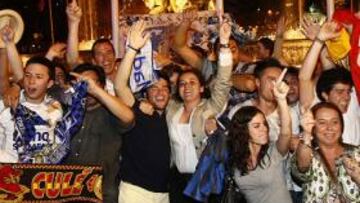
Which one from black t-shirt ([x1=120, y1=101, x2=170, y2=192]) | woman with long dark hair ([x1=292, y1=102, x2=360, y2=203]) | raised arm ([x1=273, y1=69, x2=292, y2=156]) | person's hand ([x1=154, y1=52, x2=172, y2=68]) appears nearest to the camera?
woman with long dark hair ([x1=292, y1=102, x2=360, y2=203])

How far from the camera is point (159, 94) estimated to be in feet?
16.4

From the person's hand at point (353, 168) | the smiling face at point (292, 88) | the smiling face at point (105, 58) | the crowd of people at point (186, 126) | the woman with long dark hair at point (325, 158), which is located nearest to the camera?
the person's hand at point (353, 168)

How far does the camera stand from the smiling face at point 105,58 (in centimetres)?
568

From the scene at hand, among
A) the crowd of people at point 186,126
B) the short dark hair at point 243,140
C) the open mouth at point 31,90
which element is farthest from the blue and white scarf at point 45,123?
the short dark hair at point 243,140

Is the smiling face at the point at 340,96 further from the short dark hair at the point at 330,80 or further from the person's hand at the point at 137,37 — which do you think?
the person's hand at the point at 137,37

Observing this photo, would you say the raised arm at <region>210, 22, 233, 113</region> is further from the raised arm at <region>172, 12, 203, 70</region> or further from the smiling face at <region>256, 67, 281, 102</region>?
the raised arm at <region>172, 12, 203, 70</region>

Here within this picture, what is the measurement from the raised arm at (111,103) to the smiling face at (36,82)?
256 millimetres

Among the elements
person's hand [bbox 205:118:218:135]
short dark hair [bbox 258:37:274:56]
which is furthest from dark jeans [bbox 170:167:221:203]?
short dark hair [bbox 258:37:274:56]

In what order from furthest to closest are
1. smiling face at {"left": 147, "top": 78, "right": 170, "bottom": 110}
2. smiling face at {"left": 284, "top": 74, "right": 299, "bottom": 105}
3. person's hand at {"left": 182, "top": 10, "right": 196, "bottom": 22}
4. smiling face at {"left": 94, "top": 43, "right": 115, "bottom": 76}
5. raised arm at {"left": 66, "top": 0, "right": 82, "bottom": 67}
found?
person's hand at {"left": 182, "top": 10, "right": 196, "bottom": 22}
smiling face at {"left": 94, "top": 43, "right": 115, "bottom": 76}
raised arm at {"left": 66, "top": 0, "right": 82, "bottom": 67}
smiling face at {"left": 284, "top": 74, "right": 299, "bottom": 105}
smiling face at {"left": 147, "top": 78, "right": 170, "bottom": 110}

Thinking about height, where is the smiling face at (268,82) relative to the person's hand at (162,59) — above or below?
below

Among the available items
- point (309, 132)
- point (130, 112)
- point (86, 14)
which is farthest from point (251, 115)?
point (86, 14)

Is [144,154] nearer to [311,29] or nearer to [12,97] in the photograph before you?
[12,97]

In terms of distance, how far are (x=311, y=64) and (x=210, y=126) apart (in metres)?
0.85

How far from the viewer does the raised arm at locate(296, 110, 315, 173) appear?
4.04 meters
